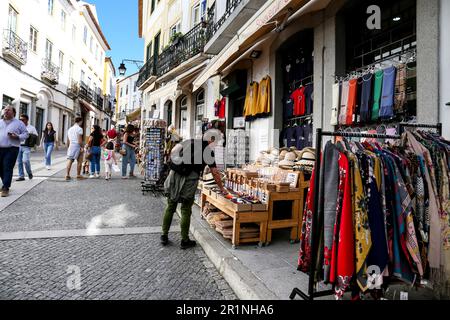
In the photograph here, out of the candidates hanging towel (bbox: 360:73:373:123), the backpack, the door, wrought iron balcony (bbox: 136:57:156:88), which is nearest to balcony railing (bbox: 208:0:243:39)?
hanging towel (bbox: 360:73:373:123)

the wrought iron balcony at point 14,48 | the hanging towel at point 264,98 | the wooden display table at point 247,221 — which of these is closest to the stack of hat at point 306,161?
the wooden display table at point 247,221

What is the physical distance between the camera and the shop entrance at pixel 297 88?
6505 millimetres

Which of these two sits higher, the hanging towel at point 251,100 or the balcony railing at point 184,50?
the balcony railing at point 184,50

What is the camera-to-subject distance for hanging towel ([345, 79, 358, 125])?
16.0 feet

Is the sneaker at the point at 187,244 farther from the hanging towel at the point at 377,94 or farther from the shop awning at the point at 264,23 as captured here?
the shop awning at the point at 264,23

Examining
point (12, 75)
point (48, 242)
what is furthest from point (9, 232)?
point (12, 75)

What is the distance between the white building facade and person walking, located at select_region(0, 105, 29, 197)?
458 inches

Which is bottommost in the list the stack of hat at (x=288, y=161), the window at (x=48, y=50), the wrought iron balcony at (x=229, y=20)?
the stack of hat at (x=288, y=161)

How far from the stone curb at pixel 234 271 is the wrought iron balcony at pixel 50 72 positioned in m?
21.2

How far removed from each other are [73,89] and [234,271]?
2856 cm

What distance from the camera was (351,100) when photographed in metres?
4.94

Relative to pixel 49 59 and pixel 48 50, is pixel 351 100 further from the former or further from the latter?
pixel 48 50

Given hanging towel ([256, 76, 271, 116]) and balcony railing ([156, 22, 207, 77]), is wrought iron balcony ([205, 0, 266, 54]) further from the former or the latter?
hanging towel ([256, 76, 271, 116])

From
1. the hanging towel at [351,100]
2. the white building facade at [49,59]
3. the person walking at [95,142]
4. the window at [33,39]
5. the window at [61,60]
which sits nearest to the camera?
the hanging towel at [351,100]
